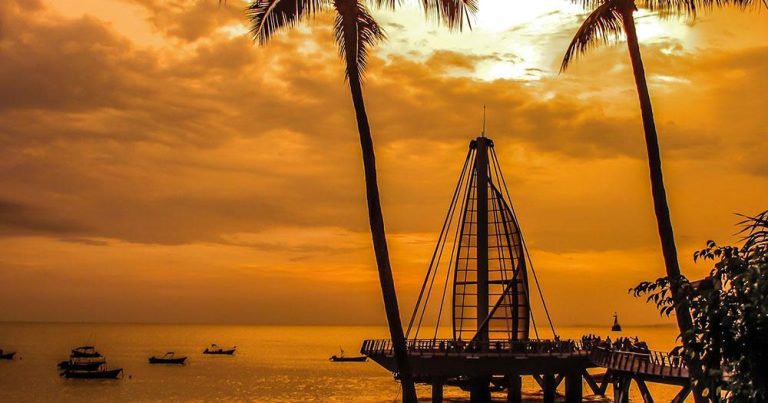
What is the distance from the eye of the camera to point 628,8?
23953 millimetres

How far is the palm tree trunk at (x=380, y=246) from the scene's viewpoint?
947 inches

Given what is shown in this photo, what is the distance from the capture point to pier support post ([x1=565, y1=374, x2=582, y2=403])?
193ft

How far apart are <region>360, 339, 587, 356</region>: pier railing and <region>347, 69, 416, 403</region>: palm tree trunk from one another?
2652 centimetres

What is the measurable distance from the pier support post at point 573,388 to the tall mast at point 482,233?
698 centimetres

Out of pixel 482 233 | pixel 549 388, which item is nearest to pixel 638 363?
pixel 482 233

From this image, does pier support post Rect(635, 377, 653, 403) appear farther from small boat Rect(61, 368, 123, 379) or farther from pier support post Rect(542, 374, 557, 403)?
small boat Rect(61, 368, 123, 379)

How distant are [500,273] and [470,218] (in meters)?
4.87

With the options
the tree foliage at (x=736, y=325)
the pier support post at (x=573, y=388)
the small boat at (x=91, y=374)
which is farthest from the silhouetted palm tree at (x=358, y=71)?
the small boat at (x=91, y=374)

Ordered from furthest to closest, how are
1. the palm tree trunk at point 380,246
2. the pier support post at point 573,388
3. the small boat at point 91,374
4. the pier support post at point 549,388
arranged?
the small boat at point 91,374 < the pier support post at point 549,388 < the pier support post at point 573,388 < the palm tree trunk at point 380,246

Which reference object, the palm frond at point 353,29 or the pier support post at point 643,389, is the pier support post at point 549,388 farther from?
the palm frond at point 353,29

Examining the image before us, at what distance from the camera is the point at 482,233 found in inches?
2271

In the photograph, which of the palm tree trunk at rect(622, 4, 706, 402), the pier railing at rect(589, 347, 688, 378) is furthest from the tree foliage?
the pier railing at rect(589, 347, 688, 378)

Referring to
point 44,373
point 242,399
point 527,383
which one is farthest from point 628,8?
point 44,373

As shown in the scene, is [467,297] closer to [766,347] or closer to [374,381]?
[766,347]
